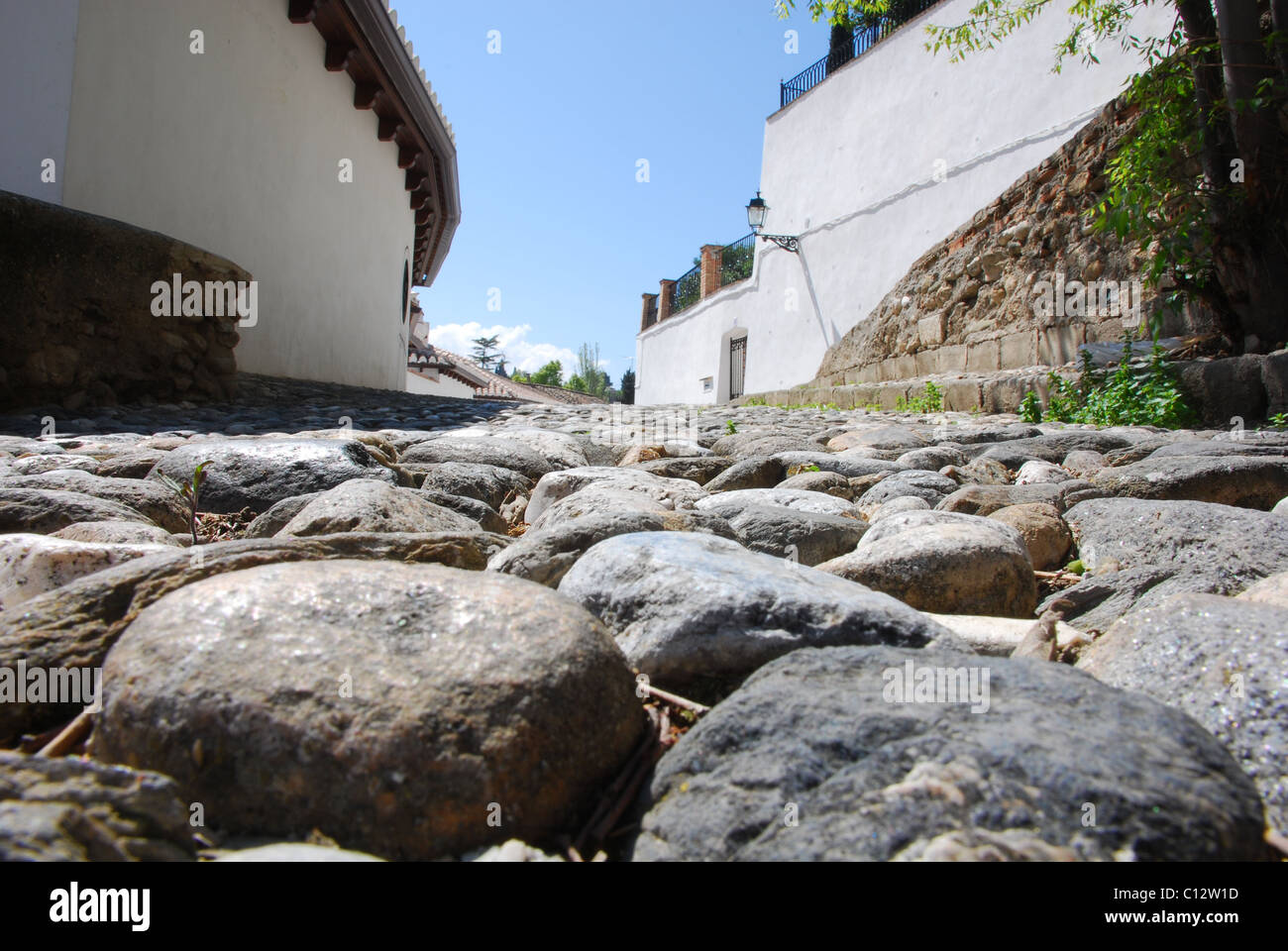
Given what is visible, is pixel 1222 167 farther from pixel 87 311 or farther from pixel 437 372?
pixel 437 372

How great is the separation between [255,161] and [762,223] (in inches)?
378

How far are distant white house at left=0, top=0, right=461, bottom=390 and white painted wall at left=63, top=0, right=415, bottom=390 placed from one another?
0.06ft

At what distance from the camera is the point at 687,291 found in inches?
831

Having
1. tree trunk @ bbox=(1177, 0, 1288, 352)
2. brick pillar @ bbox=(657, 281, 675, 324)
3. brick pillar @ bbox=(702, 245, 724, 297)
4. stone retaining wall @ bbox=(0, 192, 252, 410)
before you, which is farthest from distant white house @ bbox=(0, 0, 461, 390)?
brick pillar @ bbox=(657, 281, 675, 324)

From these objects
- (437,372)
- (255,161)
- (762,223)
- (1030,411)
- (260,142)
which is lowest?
(1030,411)

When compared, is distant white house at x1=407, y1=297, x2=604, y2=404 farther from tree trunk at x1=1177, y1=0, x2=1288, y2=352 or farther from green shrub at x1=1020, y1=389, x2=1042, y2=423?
tree trunk at x1=1177, y1=0, x2=1288, y2=352

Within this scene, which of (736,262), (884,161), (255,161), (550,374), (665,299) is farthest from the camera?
(550,374)

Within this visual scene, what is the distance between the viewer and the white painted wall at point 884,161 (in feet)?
31.3

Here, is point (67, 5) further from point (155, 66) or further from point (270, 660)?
point (270, 660)

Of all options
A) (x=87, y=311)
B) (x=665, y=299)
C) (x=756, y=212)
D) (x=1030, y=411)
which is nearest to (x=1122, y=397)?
(x=1030, y=411)

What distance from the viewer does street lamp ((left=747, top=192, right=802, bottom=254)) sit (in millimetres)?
14742

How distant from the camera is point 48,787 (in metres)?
0.90
